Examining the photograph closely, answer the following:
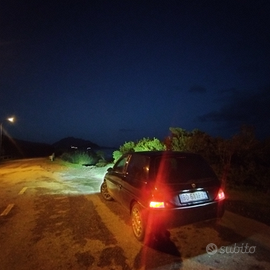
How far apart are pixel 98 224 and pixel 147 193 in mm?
1920

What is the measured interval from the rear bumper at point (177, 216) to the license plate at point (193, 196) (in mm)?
124

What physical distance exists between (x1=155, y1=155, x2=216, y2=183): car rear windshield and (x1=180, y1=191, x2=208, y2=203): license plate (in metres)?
0.27

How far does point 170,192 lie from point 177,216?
1.45 ft

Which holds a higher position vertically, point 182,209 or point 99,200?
point 182,209

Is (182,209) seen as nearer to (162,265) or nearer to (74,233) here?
(162,265)

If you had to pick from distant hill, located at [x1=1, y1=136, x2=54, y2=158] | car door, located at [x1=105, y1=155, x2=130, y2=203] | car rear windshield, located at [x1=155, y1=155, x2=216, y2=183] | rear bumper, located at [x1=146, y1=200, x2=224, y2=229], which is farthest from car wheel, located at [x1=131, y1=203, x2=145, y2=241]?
distant hill, located at [x1=1, y1=136, x2=54, y2=158]

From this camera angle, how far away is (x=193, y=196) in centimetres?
445

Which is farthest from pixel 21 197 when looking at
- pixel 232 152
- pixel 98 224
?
pixel 232 152

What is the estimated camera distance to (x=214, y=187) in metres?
4.72

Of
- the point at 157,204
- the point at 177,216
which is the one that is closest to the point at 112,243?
the point at 157,204

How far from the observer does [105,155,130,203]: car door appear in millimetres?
5971

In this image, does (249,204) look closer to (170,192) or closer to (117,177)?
(170,192)

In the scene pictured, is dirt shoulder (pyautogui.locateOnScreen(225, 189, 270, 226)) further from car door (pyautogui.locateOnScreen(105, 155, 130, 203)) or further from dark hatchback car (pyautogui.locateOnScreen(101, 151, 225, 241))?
car door (pyautogui.locateOnScreen(105, 155, 130, 203))

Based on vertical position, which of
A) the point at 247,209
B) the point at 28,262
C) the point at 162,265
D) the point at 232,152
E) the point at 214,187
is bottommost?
the point at 28,262
